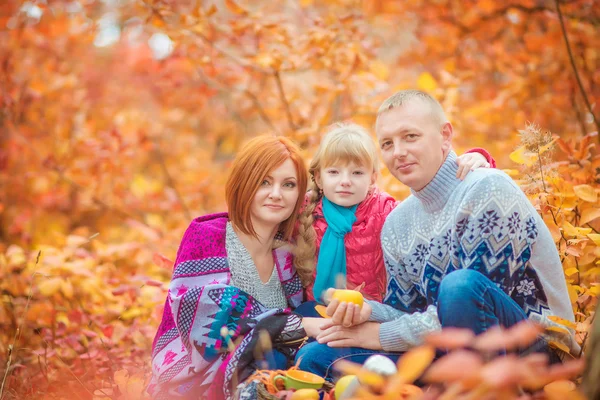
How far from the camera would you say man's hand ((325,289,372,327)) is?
81.3 inches

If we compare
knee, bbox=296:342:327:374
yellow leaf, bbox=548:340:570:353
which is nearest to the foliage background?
yellow leaf, bbox=548:340:570:353

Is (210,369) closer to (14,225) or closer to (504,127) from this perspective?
(504,127)

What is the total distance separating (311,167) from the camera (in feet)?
8.77

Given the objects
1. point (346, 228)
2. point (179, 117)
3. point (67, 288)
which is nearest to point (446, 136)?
point (346, 228)

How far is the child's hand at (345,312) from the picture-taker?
81.3 inches

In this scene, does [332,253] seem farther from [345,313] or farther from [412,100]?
[412,100]

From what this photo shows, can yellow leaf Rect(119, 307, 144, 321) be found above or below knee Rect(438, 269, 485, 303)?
below

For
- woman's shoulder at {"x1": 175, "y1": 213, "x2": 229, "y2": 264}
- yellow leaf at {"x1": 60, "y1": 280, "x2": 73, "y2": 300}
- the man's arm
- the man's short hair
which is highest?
the man's short hair

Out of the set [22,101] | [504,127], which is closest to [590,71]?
[504,127]

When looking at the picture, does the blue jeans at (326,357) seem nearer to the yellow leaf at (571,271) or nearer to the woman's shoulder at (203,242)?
the woman's shoulder at (203,242)

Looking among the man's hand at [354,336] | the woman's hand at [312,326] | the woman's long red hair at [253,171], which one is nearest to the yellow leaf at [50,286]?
the woman's long red hair at [253,171]

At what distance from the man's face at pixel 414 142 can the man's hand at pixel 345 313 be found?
52 cm

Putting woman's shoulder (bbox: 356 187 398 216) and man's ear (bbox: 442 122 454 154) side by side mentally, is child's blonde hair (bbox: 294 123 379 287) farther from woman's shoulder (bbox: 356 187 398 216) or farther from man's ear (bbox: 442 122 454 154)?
man's ear (bbox: 442 122 454 154)

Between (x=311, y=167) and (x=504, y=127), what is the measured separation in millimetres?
3331
